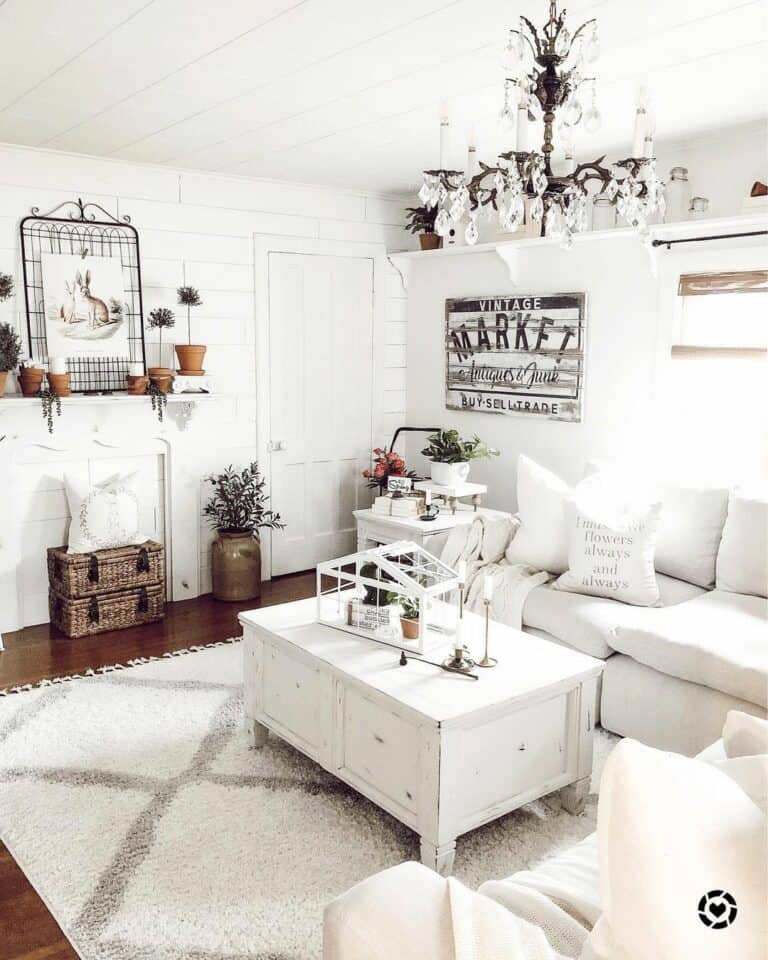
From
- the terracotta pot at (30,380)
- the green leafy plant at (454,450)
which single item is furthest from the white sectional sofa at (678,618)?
the terracotta pot at (30,380)

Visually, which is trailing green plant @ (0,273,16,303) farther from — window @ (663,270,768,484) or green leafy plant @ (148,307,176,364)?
window @ (663,270,768,484)

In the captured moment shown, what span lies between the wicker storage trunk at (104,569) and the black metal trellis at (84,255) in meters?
0.84

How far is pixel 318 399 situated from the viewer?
5.46 m

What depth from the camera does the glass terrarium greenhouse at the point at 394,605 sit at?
111 inches

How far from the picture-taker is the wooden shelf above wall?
3730mm

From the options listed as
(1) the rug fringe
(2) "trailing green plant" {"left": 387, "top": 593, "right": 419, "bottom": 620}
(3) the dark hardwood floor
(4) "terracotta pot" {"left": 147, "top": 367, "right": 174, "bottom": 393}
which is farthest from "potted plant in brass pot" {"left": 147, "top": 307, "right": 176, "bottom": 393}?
(2) "trailing green plant" {"left": 387, "top": 593, "right": 419, "bottom": 620}

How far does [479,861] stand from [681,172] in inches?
121

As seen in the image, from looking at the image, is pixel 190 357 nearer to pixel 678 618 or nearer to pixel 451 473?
pixel 451 473

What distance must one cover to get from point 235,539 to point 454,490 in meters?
1.25

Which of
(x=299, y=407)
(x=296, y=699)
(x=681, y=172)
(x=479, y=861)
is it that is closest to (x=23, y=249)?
(x=299, y=407)

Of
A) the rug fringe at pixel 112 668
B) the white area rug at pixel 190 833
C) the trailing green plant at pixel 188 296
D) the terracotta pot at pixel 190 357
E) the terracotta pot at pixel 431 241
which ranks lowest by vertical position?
the white area rug at pixel 190 833

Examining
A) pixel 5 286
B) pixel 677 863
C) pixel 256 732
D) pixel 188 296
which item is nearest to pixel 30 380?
pixel 5 286

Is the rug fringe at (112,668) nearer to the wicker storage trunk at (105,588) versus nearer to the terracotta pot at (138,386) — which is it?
the wicker storage trunk at (105,588)

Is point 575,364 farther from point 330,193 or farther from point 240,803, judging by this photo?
point 240,803
